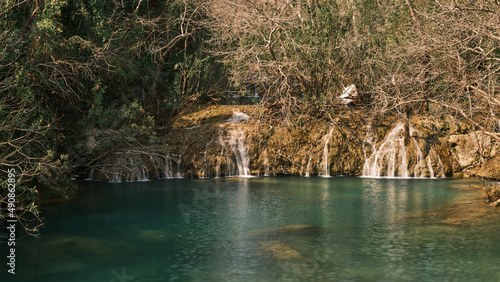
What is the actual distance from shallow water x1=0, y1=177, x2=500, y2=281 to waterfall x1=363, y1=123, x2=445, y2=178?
2.79 meters

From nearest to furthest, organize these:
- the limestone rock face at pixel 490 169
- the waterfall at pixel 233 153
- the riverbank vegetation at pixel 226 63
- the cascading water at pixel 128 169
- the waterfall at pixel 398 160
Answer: the riverbank vegetation at pixel 226 63 < the cascading water at pixel 128 169 < the limestone rock face at pixel 490 169 < the waterfall at pixel 398 160 < the waterfall at pixel 233 153

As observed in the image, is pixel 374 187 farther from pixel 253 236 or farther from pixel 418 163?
pixel 253 236

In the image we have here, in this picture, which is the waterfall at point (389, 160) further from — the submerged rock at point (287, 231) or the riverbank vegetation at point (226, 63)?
the submerged rock at point (287, 231)

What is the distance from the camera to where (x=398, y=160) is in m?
20.4

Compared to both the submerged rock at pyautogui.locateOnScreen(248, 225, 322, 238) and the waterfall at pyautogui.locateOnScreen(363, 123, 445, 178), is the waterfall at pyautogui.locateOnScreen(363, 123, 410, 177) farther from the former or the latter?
the submerged rock at pyautogui.locateOnScreen(248, 225, 322, 238)

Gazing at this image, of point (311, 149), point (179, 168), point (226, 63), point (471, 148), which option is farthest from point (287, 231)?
point (226, 63)

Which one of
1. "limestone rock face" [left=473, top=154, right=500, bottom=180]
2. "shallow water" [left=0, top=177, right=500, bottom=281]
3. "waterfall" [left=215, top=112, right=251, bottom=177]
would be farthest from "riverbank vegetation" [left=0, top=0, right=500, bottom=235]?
"shallow water" [left=0, top=177, right=500, bottom=281]

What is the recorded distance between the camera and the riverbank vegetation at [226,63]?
49.9ft

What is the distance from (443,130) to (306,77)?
549cm

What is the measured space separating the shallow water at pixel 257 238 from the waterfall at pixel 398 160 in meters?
2.79

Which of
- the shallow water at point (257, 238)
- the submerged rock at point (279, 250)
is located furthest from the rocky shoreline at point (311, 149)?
the submerged rock at point (279, 250)

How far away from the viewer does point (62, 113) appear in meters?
16.8

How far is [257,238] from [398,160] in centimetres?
1042

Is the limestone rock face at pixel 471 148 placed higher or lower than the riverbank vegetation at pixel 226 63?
lower
